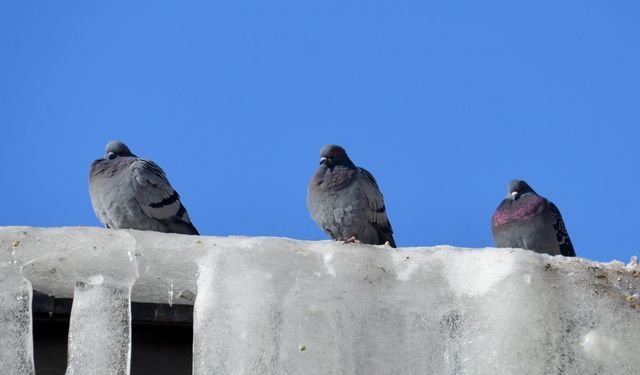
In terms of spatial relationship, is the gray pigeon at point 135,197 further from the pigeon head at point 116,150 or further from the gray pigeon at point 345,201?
the gray pigeon at point 345,201

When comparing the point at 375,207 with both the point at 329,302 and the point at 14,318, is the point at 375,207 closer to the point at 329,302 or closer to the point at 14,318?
the point at 329,302

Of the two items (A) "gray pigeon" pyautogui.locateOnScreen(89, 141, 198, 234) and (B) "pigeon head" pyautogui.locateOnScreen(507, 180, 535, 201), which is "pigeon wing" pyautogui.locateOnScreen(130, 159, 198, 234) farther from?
(B) "pigeon head" pyautogui.locateOnScreen(507, 180, 535, 201)

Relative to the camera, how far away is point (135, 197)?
409 inches

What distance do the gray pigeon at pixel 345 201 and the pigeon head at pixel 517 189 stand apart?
48.7 inches

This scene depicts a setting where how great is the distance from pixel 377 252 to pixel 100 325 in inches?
69.8

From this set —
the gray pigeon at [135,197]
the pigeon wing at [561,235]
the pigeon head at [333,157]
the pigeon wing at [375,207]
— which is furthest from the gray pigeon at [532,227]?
the gray pigeon at [135,197]

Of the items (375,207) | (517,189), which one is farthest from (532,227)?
(375,207)

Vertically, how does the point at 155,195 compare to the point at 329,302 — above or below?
above

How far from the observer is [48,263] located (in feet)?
22.3

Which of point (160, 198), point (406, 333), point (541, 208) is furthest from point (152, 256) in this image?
point (541, 208)

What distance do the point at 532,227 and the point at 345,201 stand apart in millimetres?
1773

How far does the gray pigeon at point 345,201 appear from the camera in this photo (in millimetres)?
10797

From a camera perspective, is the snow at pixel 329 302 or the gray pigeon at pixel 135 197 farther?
the gray pigeon at pixel 135 197

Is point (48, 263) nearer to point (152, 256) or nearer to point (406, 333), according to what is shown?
point (152, 256)
